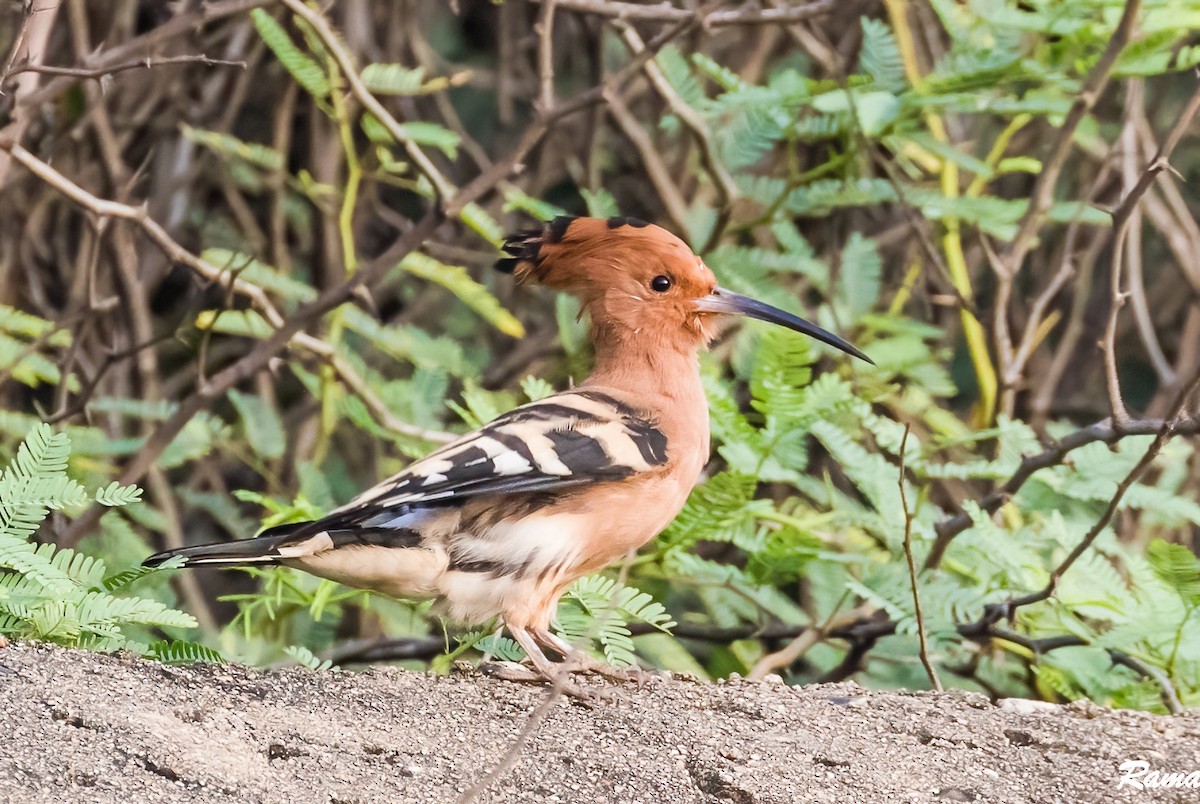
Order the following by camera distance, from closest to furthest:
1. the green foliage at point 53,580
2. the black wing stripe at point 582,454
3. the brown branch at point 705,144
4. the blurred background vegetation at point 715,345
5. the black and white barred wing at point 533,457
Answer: the green foliage at point 53,580 < the black and white barred wing at point 533,457 < the black wing stripe at point 582,454 < the blurred background vegetation at point 715,345 < the brown branch at point 705,144

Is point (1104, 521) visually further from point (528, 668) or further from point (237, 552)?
point (237, 552)

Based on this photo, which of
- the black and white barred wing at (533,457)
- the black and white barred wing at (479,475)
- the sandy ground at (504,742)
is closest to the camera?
the sandy ground at (504,742)

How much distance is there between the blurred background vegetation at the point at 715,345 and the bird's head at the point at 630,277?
0.69 feet

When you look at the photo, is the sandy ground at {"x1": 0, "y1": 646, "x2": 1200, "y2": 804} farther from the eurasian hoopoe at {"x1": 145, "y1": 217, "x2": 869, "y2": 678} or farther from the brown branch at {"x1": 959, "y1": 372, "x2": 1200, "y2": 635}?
the brown branch at {"x1": 959, "y1": 372, "x2": 1200, "y2": 635}

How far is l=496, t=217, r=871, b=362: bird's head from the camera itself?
3.76 meters

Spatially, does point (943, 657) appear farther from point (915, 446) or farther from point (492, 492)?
point (492, 492)

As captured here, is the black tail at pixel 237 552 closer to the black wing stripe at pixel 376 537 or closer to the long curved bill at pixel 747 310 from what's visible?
the black wing stripe at pixel 376 537

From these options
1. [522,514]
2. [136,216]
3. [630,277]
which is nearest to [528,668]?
[522,514]

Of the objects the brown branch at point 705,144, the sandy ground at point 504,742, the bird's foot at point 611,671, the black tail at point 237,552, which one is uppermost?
the brown branch at point 705,144

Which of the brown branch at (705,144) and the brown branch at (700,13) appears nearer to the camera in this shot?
the brown branch at (700,13)

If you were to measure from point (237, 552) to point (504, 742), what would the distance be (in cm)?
72

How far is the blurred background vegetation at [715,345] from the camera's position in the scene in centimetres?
364

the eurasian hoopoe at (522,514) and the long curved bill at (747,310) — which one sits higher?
the long curved bill at (747,310)

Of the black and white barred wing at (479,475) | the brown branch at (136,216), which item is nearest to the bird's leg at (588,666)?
the black and white barred wing at (479,475)
